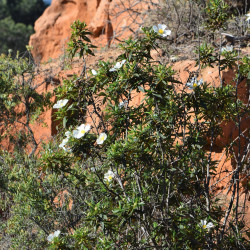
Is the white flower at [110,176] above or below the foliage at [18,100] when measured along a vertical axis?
below

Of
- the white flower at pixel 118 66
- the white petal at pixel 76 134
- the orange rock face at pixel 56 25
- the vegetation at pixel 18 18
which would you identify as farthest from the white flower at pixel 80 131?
the vegetation at pixel 18 18

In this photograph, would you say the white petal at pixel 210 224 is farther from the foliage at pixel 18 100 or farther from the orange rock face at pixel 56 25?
the orange rock face at pixel 56 25

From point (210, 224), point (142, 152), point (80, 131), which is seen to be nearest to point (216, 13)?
point (142, 152)

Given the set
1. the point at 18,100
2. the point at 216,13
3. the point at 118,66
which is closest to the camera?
the point at 118,66

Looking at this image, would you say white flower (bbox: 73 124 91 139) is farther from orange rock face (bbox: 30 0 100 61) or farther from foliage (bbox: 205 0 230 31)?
orange rock face (bbox: 30 0 100 61)

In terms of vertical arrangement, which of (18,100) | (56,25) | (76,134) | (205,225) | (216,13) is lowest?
(205,225)

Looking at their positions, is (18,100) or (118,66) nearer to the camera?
(118,66)

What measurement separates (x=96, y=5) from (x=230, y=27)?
23.5ft

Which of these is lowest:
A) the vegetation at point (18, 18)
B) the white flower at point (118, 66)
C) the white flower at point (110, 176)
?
the white flower at point (110, 176)

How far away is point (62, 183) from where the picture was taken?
4688 millimetres

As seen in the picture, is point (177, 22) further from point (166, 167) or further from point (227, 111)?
point (166, 167)

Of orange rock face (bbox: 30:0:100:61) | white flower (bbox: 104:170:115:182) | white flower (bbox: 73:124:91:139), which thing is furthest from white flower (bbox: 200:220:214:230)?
orange rock face (bbox: 30:0:100:61)

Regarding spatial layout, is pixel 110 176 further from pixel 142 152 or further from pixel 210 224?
pixel 210 224

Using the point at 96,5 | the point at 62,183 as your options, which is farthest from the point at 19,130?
the point at 96,5
